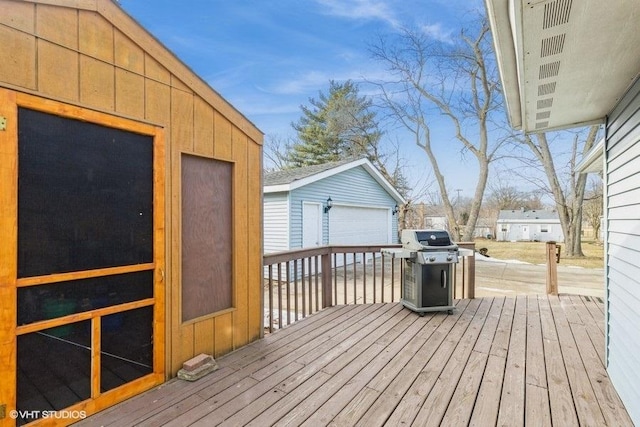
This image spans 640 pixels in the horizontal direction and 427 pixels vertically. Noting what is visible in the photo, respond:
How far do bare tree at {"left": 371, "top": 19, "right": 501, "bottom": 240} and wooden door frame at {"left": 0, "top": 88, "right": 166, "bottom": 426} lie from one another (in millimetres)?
14019

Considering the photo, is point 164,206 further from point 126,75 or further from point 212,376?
point 212,376

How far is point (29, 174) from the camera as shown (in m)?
1.75

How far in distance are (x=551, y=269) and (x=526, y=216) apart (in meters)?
32.1

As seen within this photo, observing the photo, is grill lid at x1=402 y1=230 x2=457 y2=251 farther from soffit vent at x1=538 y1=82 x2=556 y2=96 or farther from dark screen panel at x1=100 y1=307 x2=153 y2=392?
dark screen panel at x1=100 y1=307 x2=153 y2=392

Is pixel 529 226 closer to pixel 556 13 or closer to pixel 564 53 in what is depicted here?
pixel 564 53

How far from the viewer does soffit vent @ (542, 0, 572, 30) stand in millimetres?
1283

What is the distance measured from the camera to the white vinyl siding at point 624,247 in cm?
193

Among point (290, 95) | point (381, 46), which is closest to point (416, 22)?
point (381, 46)

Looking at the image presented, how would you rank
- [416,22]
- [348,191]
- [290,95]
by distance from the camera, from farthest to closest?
[290,95] < [416,22] < [348,191]

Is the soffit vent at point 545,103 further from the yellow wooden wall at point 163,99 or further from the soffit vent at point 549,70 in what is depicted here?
the yellow wooden wall at point 163,99

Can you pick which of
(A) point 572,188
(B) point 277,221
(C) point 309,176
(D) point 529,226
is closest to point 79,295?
(B) point 277,221

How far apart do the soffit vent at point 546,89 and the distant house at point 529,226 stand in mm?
32872

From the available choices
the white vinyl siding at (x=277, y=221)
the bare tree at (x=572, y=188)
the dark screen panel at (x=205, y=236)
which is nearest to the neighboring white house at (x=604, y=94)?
the dark screen panel at (x=205, y=236)

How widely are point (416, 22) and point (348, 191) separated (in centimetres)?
922
